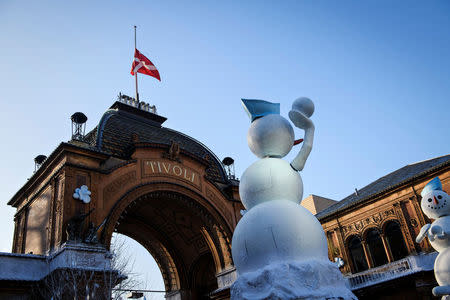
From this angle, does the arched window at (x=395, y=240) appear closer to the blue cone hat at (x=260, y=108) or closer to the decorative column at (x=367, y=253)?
the decorative column at (x=367, y=253)

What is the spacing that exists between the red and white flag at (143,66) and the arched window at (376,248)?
14509mm

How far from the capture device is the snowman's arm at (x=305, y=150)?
484 cm

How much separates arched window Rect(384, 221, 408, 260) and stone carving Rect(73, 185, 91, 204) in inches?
610

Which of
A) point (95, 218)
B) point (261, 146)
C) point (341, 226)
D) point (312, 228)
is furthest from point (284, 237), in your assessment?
point (341, 226)

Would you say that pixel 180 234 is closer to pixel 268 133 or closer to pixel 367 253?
pixel 367 253

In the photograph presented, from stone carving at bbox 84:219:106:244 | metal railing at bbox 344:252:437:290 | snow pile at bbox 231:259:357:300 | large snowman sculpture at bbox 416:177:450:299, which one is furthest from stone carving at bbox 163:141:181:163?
snow pile at bbox 231:259:357:300

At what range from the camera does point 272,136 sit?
192 inches

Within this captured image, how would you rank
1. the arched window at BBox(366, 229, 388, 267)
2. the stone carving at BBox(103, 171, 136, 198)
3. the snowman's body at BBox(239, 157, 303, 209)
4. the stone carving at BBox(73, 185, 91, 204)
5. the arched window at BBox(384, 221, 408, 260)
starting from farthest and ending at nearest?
the arched window at BBox(366, 229, 388, 267) → the arched window at BBox(384, 221, 408, 260) → the stone carving at BBox(103, 171, 136, 198) → the stone carving at BBox(73, 185, 91, 204) → the snowman's body at BBox(239, 157, 303, 209)

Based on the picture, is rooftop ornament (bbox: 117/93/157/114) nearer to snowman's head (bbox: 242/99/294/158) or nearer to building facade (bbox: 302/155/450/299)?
building facade (bbox: 302/155/450/299)

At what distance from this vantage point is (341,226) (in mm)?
23906

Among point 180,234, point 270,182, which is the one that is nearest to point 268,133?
point 270,182

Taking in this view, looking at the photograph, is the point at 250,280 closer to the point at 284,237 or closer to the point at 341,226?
the point at 284,237

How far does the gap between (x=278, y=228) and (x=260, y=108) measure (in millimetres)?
1699

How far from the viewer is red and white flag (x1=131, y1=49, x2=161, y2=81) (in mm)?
22242
